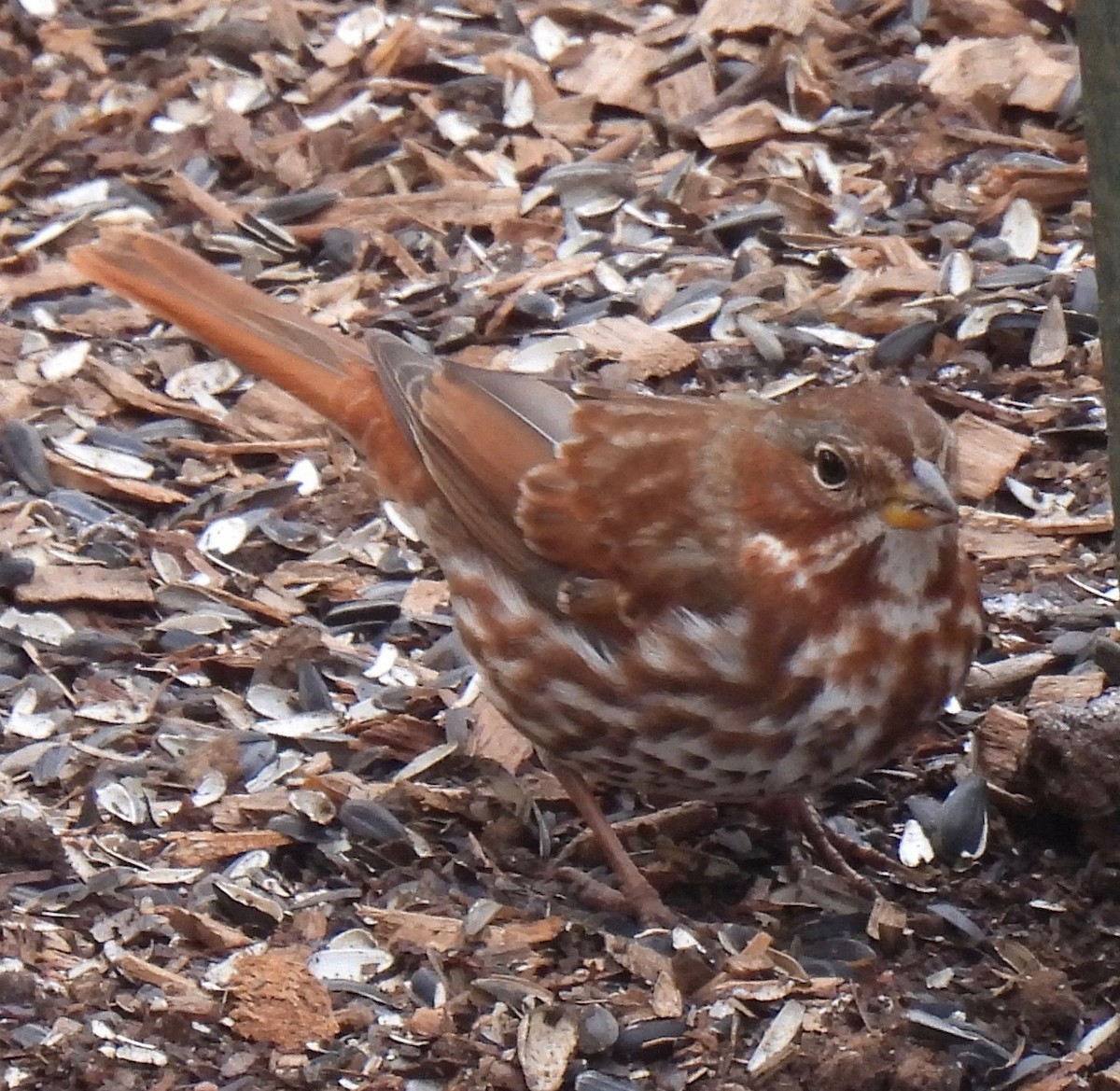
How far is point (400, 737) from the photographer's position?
15.2 feet

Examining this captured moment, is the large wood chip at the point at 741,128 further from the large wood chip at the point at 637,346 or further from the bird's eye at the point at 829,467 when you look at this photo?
the bird's eye at the point at 829,467

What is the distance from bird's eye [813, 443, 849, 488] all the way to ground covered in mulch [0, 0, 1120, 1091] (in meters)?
0.62

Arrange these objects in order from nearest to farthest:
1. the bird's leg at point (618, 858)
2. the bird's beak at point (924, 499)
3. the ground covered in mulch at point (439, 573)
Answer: the bird's beak at point (924, 499) < the ground covered in mulch at point (439, 573) < the bird's leg at point (618, 858)

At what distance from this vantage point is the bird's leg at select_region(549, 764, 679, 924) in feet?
13.5

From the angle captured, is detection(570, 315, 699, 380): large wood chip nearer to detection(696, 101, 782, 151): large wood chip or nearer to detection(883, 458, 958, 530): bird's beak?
detection(696, 101, 782, 151): large wood chip

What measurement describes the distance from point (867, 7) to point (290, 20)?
1.81 meters

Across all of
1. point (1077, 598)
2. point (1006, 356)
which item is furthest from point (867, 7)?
point (1077, 598)

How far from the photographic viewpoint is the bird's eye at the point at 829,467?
383 cm

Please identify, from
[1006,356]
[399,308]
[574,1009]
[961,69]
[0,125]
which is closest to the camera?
[574,1009]

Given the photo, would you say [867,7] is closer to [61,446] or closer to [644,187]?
[644,187]

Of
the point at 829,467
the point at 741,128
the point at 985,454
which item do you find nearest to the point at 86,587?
the point at 829,467

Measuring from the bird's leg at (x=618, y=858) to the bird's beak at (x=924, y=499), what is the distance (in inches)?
35.2

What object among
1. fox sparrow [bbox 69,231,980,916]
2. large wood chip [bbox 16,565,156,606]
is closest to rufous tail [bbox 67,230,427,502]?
fox sparrow [bbox 69,231,980,916]

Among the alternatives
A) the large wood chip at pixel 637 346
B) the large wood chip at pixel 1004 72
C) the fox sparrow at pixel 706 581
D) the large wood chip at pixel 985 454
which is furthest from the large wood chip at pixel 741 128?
the fox sparrow at pixel 706 581
